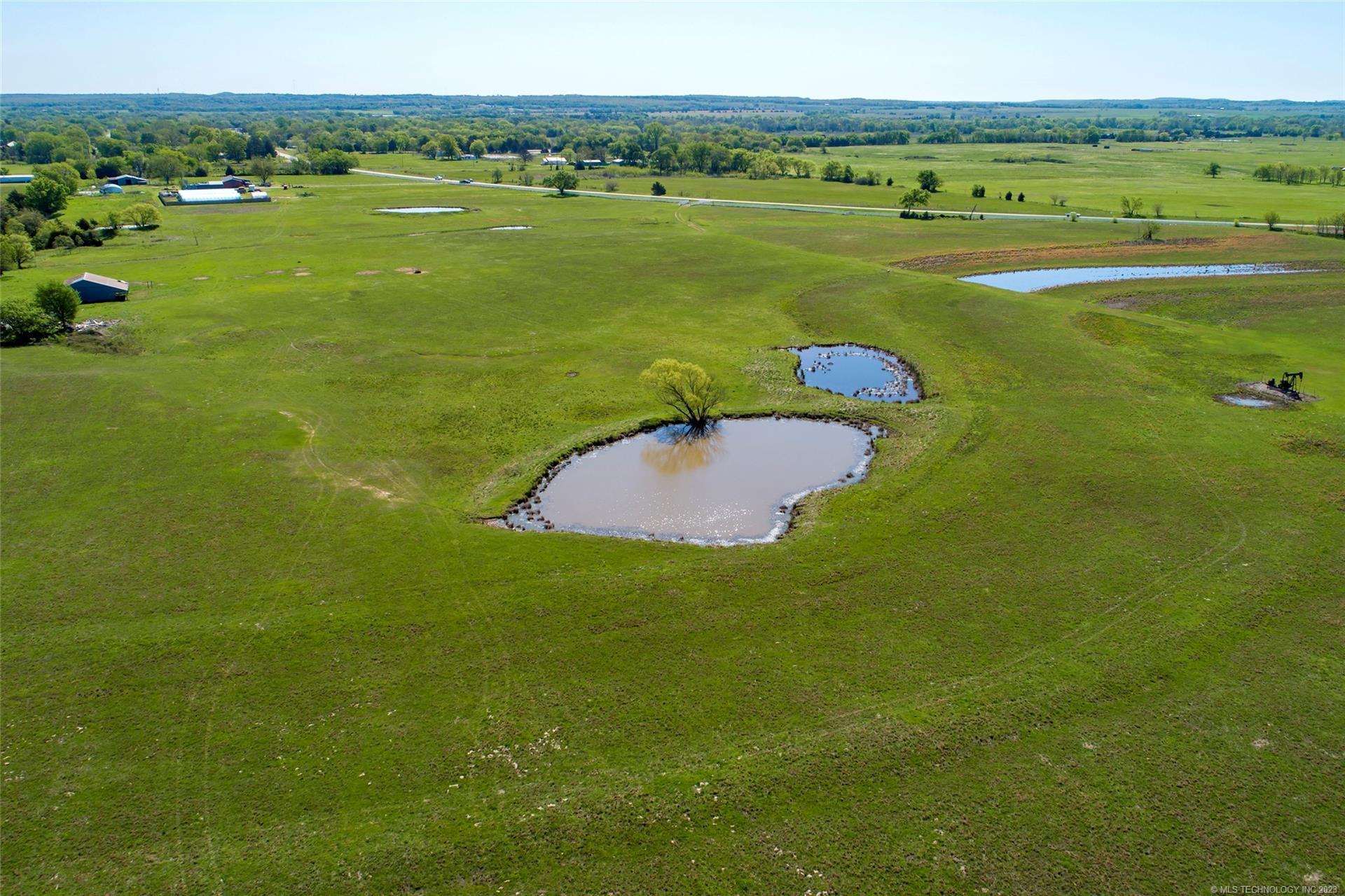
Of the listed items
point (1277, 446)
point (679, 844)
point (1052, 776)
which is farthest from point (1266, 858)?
point (1277, 446)

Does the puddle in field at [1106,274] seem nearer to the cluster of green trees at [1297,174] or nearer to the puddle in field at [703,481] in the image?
the puddle in field at [703,481]

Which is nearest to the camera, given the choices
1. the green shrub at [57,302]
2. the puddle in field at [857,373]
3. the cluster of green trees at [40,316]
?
the puddle in field at [857,373]

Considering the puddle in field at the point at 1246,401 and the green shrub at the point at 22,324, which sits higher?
the green shrub at the point at 22,324

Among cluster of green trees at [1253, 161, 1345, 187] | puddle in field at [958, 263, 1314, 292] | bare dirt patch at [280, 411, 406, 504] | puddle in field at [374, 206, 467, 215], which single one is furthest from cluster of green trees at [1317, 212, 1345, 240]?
puddle in field at [374, 206, 467, 215]

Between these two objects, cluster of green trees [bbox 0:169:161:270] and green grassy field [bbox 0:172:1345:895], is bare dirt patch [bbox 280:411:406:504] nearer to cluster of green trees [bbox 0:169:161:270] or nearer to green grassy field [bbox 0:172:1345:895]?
green grassy field [bbox 0:172:1345:895]

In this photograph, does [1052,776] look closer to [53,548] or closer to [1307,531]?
[1307,531]

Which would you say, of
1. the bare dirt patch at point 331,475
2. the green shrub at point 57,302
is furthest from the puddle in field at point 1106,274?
the green shrub at point 57,302

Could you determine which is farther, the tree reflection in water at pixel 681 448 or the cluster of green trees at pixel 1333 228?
the cluster of green trees at pixel 1333 228
